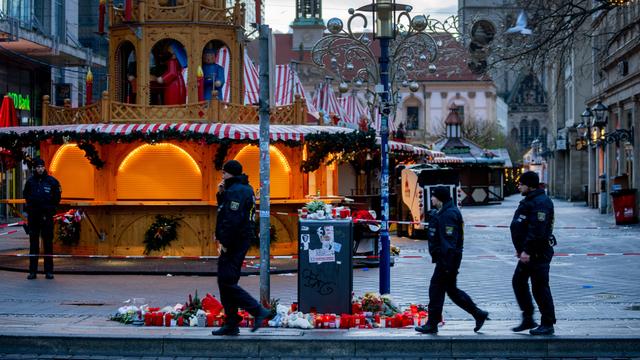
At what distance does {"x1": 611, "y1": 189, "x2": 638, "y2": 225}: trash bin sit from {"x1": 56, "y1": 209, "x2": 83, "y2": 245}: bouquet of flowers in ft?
64.9

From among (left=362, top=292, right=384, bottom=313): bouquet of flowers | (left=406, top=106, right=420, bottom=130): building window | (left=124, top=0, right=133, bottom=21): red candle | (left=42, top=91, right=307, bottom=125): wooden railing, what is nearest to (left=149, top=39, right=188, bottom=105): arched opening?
(left=124, top=0, right=133, bottom=21): red candle

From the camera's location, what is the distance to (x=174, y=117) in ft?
72.8

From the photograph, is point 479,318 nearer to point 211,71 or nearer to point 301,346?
point 301,346

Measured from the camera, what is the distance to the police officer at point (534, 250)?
1145 cm

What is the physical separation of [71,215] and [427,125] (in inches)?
3824

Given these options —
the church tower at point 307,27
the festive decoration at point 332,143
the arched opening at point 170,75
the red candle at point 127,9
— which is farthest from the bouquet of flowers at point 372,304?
the church tower at point 307,27

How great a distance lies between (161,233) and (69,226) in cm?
205

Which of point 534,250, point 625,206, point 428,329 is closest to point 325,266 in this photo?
point 428,329

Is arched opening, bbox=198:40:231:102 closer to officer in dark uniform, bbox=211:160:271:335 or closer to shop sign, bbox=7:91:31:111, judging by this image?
officer in dark uniform, bbox=211:160:271:335

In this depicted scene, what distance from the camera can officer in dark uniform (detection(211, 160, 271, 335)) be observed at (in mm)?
11445

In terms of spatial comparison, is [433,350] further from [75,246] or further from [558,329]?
[75,246]

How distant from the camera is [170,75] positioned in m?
23.4

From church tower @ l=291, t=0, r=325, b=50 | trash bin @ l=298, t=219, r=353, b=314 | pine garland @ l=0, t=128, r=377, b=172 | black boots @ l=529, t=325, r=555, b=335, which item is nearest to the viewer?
black boots @ l=529, t=325, r=555, b=335

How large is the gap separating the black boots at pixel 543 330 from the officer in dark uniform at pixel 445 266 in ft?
1.83
